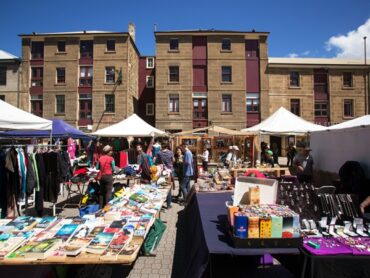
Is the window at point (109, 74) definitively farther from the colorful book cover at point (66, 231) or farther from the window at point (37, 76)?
the colorful book cover at point (66, 231)

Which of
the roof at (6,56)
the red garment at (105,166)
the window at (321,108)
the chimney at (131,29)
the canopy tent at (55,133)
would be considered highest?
the chimney at (131,29)

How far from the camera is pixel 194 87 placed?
26922mm

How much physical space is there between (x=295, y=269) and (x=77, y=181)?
6.90m

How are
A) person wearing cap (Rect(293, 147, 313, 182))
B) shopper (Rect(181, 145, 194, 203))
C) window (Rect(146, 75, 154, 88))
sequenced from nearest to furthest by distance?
person wearing cap (Rect(293, 147, 313, 182))
shopper (Rect(181, 145, 194, 203))
window (Rect(146, 75, 154, 88))

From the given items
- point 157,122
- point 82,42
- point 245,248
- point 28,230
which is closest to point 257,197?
point 245,248

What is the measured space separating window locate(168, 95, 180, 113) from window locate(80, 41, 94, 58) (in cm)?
910

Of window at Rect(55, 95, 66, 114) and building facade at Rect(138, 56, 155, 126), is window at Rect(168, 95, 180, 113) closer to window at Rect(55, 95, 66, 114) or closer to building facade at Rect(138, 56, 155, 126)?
building facade at Rect(138, 56, 155, 126)

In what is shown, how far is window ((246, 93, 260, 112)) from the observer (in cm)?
2709

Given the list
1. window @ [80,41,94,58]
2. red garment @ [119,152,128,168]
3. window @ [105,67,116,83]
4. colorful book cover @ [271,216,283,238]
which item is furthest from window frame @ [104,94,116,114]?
colorful book cover @ [271,216,283,238]

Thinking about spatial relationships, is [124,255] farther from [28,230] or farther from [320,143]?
[320,143]

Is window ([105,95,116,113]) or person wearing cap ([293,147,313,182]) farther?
window ([105,95,116,113])

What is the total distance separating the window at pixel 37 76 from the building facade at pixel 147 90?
997cm

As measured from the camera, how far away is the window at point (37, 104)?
89.4 ft

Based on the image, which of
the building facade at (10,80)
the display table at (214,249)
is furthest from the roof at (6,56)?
the display table at (214,249)
